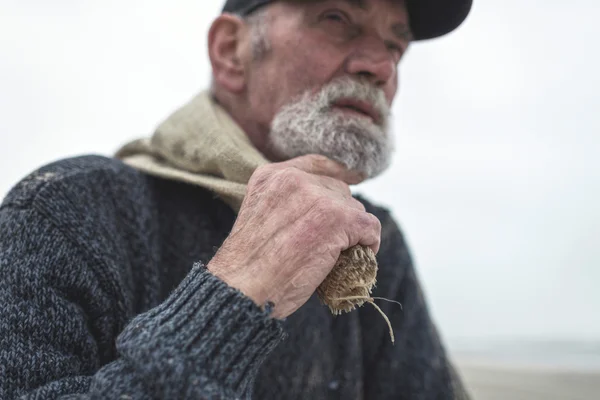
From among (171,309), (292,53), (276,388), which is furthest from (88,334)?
(292,53)

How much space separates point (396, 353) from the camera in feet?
6.05

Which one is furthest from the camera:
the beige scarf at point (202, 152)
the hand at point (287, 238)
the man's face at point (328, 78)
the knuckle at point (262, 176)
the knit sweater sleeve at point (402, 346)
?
the knit sweater sleeve at point (402, 346)

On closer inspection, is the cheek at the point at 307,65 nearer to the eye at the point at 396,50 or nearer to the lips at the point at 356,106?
the lips at the point at 356,106

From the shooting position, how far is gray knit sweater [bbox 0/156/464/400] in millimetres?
802

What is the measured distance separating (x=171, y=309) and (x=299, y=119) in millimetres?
803

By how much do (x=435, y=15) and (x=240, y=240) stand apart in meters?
1.22

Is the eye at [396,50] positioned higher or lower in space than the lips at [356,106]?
higher

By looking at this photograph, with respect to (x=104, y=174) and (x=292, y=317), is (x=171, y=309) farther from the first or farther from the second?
(x=292, y=317)

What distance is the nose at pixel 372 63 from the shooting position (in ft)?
5.03

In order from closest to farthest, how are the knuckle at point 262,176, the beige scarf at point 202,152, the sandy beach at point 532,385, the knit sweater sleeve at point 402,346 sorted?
the knuckle at point 262,176 → the beige scarf at point 202,152 → the knit sweater sleeve at point 402,346 → the sandy beach at point 532,385

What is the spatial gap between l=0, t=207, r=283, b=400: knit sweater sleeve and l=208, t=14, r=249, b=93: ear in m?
0.83

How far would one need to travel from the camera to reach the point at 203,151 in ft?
4.72

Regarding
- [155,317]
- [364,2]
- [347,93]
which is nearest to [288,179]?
[155,317]

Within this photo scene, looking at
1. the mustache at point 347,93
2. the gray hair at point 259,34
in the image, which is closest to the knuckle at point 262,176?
the mustache at point 347,93
